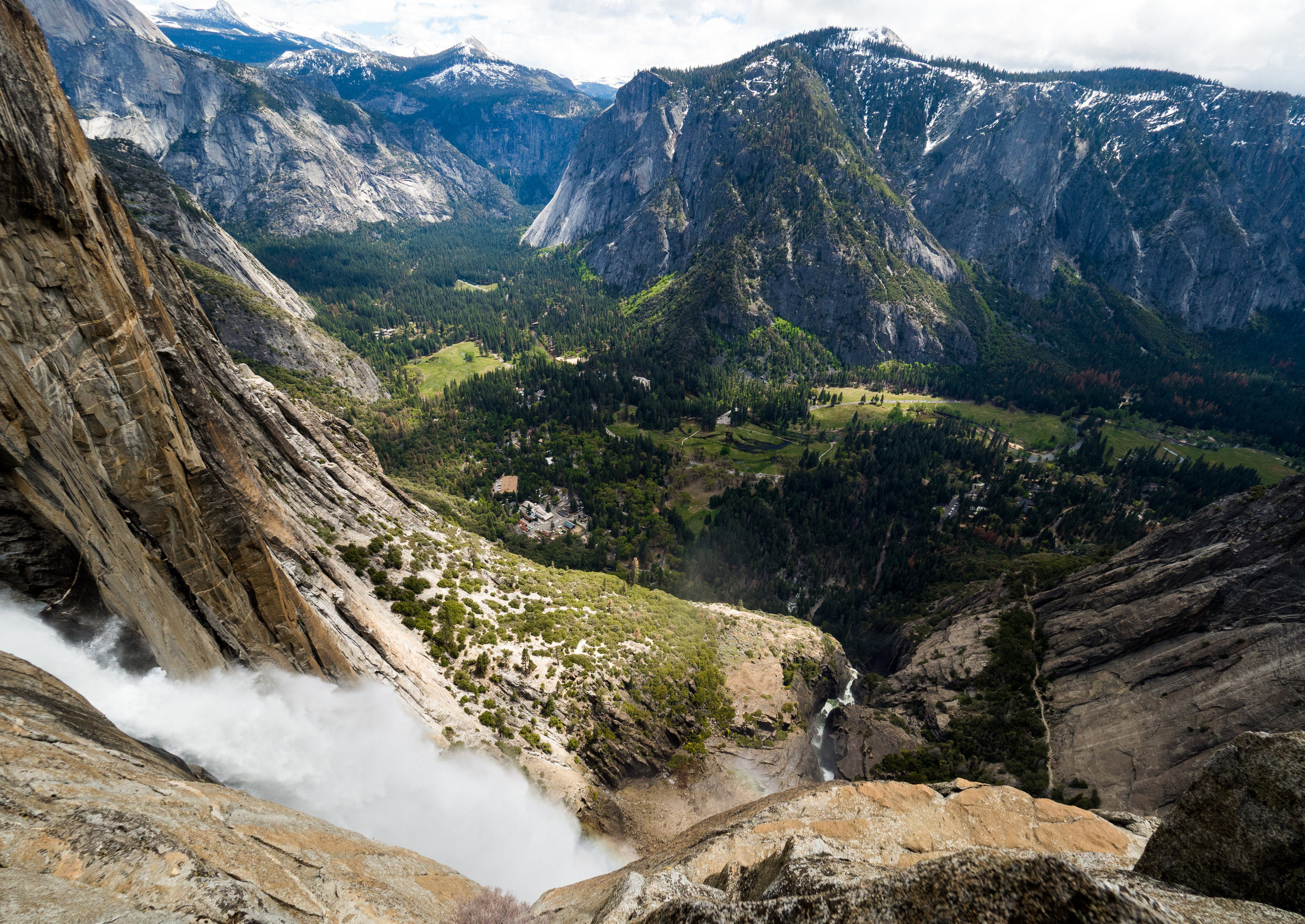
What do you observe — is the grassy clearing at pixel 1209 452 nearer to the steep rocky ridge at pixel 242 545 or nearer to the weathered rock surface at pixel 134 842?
the steep rocky ridge at pixel 242 545

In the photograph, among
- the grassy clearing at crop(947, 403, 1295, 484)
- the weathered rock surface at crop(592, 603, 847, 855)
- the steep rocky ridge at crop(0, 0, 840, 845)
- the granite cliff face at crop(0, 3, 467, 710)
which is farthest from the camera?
the grassy clearing at crop(947, 403, 1295, 484)

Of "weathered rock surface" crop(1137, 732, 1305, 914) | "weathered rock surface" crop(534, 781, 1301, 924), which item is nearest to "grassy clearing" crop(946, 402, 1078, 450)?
"weathered rock surface" crop(534, 781, 1301, 924)

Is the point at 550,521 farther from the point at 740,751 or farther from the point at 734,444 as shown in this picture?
the point at 740,751

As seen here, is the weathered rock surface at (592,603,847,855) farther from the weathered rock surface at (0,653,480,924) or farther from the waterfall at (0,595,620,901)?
the weathered rock surface at (0,653,480,924)

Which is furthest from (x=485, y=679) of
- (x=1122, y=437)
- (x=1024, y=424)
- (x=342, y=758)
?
(x=1122, y=437)

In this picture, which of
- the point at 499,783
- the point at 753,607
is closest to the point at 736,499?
the point at 753,607

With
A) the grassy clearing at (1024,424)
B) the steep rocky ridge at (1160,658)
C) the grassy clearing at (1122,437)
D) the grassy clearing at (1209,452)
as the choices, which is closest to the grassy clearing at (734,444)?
the grassy clearing at (1024,424)
